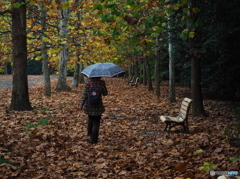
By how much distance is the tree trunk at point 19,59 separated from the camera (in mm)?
11070

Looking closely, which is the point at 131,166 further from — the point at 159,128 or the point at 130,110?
the point at 130,110

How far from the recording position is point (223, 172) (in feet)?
15.1

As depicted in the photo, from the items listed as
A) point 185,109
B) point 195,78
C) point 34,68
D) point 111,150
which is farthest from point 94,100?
point 34,68

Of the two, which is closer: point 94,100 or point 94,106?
point 94,100

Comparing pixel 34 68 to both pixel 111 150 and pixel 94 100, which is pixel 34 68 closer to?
pixel 94 100

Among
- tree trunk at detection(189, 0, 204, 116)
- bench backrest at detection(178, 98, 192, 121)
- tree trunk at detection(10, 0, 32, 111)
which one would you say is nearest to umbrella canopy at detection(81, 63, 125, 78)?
bench backrest at detection(178, 98, 192, 121)

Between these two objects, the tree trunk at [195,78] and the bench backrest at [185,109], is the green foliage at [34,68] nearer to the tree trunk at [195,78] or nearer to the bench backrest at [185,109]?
the tree trunk at [195,78]

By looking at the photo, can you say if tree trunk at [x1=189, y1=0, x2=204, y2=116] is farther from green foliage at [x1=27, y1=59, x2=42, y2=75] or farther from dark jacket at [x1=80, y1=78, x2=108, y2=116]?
green foliage at [x1=27, y1=59, x2=42, y2=75]

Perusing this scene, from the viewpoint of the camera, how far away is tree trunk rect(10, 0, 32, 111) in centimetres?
1107

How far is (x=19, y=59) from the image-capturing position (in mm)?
11195

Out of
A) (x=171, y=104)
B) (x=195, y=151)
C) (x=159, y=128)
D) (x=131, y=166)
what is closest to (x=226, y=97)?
(x=171, y=104)

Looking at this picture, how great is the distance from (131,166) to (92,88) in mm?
2433

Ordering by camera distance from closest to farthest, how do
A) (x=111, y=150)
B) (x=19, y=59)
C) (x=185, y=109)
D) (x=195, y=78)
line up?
(x=111, y=150) < (x=185, y=109) < (x=195, y=78) < (x=19, y=59)

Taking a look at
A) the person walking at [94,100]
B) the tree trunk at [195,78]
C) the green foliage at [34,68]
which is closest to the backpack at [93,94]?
the person walking at [94,100]
